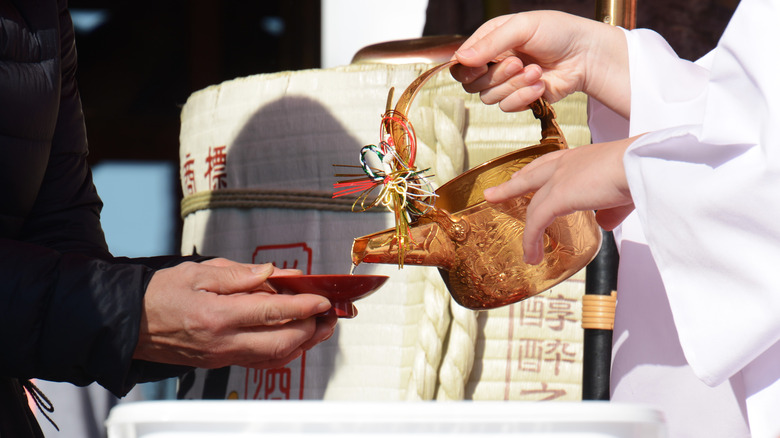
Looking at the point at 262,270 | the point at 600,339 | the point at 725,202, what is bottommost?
the point at 600,339

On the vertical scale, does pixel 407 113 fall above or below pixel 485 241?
above

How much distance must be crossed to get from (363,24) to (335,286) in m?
1.62

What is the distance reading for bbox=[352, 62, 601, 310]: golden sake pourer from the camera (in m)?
0.68

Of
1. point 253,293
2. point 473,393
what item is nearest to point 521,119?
point 473,393

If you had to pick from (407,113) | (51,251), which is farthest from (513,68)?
(51,251)

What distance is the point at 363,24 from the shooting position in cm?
217

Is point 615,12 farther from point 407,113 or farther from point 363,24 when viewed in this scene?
point 363,24

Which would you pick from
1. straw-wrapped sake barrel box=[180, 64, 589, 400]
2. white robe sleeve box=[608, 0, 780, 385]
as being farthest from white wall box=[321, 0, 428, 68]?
white robe sleeve box=[608, 0, 780, 385]

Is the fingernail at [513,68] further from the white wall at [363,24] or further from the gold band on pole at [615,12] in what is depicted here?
the white wall at [363,24]

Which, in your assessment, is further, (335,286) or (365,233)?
(365,233)

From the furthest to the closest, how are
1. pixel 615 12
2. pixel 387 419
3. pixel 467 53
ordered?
pixel 615 12, pixel 467 53, pixel 387 419

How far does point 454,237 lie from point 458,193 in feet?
0.14

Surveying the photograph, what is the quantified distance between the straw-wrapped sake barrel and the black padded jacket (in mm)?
235

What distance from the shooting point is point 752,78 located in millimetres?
538
